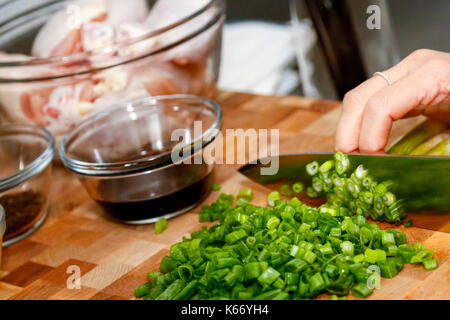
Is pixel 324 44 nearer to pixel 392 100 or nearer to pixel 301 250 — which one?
pixel 392 100

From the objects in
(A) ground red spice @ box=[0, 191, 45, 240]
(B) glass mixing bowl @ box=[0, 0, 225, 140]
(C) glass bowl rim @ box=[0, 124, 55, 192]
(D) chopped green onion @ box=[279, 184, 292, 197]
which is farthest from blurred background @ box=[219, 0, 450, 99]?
(A) ground red spice @ box=[0, 191, 45, 240]

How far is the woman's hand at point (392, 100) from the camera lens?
4.03 feet

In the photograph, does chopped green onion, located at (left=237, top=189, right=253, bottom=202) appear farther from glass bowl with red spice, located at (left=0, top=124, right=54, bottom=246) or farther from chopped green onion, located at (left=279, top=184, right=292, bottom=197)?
glass bowl with red spice, located at (left=0, top=124, right=54, bottom=246)

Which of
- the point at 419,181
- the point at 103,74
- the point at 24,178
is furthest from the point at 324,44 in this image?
the point at 24,178

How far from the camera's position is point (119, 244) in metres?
1.38

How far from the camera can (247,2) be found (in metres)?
3.14

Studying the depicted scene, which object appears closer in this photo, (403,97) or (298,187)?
(403,97)

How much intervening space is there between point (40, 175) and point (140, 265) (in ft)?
1.31

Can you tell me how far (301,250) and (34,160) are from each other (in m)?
0.80

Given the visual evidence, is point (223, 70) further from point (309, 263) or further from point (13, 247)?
point (309, 263)

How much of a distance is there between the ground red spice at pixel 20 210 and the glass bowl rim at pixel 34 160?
4cm

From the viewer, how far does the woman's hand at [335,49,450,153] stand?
4.03 ft
